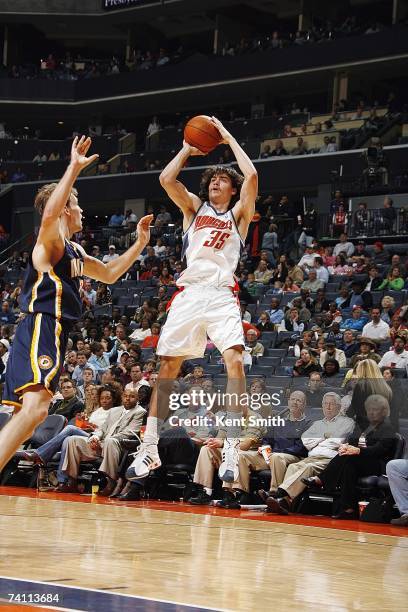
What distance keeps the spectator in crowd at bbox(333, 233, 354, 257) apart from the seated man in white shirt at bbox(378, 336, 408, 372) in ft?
20.8

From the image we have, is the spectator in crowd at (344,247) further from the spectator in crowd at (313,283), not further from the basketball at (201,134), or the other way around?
the basketball at (201,134)

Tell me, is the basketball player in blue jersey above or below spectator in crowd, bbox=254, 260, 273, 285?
below

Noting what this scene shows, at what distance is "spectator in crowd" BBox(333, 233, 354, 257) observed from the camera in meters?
19.0

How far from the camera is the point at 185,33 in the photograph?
36.8 metres

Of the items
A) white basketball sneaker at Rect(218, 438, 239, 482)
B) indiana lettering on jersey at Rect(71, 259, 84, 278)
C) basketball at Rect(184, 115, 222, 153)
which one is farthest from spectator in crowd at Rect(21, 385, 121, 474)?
indiana lettering on jersey at Rect(71, 259, 84, 278)

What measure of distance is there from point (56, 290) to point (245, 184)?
2293mm

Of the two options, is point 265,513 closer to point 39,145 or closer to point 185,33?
point 39,145

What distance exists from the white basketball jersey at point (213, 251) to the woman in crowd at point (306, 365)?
15.8 feet

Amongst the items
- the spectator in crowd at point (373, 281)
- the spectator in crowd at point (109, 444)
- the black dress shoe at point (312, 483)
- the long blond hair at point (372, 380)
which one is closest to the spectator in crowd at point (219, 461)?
the black dress shoe at point (312, 483)

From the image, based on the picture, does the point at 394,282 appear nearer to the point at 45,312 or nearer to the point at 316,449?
the point at 316,449

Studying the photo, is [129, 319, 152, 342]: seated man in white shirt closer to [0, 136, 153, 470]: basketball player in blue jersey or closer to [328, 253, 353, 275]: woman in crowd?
[328, 253, 353, 275]: woman in crowd

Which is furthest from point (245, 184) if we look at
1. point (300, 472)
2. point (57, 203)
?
point (300, 472)

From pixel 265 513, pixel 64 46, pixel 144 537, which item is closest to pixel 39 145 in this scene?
pixel 64 46

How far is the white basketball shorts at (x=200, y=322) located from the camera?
293 inches
